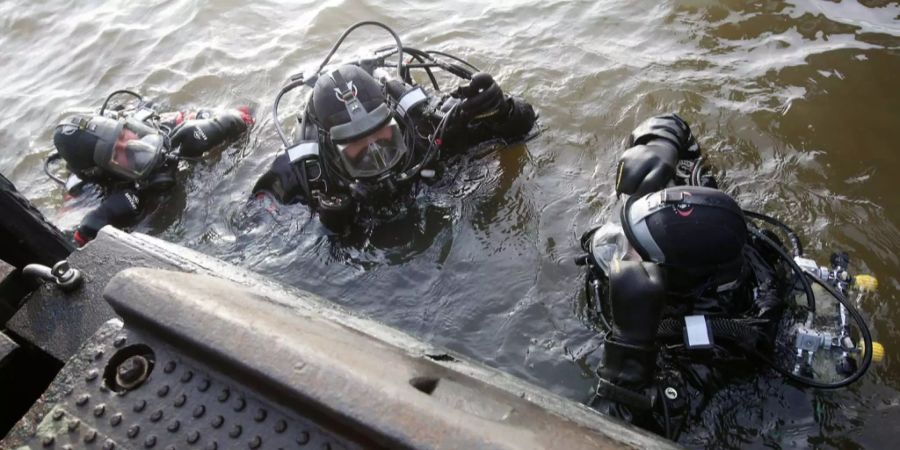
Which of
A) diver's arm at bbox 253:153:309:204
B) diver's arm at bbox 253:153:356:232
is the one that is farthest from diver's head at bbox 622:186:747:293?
diver's arm at bbox 253:153:309:204

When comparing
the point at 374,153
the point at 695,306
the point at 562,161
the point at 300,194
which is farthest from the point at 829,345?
the point at 300,194

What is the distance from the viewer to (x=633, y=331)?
7.88ft

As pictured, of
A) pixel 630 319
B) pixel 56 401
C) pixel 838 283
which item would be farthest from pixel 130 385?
pixel 838 283

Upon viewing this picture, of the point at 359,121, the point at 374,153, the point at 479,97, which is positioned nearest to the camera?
the point at 359,121

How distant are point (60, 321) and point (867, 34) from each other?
6.20m

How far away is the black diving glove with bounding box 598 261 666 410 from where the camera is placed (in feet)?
7.75

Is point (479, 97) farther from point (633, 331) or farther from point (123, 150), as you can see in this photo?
point (123, 150)

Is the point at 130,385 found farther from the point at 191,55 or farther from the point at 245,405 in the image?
the point at 191,55

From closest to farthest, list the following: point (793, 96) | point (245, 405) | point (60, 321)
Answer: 1. point (245, 405)
2. point (60, 321)
3. point (793, 96)

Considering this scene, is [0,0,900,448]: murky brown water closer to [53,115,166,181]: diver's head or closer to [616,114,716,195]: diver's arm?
[53,115,166,181]: diver's head

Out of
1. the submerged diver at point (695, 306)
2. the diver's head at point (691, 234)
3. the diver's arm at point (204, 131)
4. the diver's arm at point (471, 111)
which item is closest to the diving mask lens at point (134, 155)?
the diver's arm at point (204, 131)

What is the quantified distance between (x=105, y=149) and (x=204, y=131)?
3.01 feet

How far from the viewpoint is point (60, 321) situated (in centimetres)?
223

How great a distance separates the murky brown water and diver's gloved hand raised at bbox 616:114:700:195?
0.97 metres
